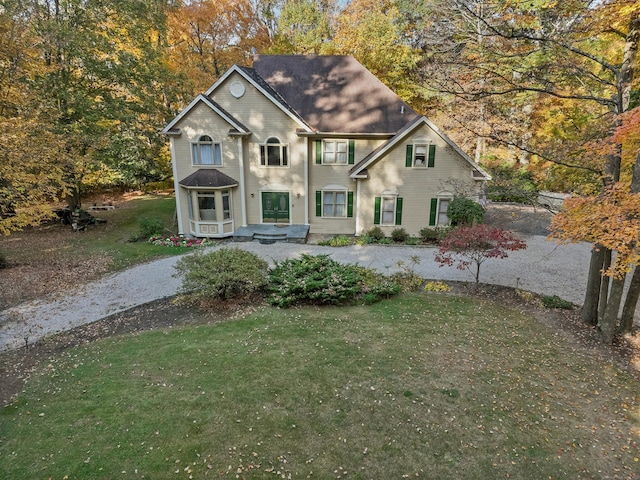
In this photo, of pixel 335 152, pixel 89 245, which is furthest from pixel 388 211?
pixel 89 245

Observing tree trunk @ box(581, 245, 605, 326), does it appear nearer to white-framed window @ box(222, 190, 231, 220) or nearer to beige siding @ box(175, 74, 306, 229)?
beige siding @ box(175, 74, 306, 229)

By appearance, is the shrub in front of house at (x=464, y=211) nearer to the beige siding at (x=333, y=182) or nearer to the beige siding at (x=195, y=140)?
the beige siding at (x=333, y=182)

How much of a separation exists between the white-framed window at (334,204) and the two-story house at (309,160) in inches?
2.3

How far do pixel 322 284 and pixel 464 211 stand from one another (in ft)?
34.3

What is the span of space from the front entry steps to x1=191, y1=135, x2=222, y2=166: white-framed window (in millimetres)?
4116

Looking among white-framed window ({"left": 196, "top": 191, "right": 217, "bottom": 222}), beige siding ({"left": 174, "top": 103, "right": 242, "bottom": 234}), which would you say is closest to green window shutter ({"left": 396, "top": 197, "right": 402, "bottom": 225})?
beige siding ({"left": 174, "top": 103, "right": 242, "bottom": 234})

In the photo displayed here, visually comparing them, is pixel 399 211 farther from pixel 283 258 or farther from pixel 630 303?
pixel 630 303

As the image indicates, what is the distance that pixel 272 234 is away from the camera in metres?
20.0

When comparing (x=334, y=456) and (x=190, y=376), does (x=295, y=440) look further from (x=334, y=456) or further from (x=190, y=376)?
(x=190, y=376)

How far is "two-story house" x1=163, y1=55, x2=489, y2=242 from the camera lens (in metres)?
19.6

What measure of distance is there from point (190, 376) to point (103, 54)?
20.8 m

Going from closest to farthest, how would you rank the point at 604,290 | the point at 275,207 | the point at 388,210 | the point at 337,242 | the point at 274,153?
1. the point at 604,290
2. the point at 337,242
3. the point at 388,210
4. the point at 274,153
5. the point at 275,207

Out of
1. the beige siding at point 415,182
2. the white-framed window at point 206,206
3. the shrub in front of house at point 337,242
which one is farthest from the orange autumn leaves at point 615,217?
the white-framed window at point 206,206

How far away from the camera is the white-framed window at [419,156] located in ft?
63.4
